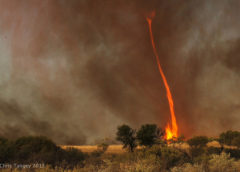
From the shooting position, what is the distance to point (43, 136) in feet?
104

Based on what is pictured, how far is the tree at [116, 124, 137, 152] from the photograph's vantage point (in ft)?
148

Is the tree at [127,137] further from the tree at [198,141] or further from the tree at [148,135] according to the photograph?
the tree at [198,141]

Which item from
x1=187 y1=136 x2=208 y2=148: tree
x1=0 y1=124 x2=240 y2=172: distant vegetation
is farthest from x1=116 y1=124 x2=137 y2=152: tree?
x1=187 y1=136 x2=208 y2=148: tree

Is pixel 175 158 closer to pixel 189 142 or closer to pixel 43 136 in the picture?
pixel 43 136

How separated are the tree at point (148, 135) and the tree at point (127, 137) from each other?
4.85 ft

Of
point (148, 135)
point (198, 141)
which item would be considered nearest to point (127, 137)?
point (148, 135)

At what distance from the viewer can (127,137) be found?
45.0 m

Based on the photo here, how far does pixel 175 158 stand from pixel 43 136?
63.7 ft

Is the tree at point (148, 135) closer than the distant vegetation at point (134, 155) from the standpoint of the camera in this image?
No

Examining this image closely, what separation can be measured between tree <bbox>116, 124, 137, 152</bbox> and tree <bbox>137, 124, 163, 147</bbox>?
1.48 meters

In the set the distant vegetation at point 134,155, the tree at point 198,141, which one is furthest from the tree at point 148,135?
the tree at point 198,141

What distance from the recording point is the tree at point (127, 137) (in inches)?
1772

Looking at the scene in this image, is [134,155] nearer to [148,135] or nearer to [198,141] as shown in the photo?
[148,135]

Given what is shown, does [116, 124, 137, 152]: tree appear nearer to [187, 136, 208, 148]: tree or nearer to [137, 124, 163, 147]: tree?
[137, 124, 163, 147]: tree
